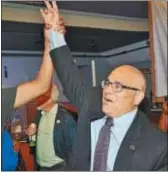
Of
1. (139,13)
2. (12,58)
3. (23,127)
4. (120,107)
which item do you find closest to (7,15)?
(12,58)

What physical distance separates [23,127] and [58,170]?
26 centimetres

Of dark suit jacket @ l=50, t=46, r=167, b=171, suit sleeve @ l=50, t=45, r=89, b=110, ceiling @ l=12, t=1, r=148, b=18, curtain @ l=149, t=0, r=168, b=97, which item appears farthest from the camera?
ceiling @ l=12, t=1, r=148, b=18

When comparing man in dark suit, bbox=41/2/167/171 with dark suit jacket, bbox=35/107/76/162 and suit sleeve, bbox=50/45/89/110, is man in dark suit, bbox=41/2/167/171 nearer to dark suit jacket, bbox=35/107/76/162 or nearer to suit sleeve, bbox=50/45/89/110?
suit sleeve, bbox=50/45/89/110

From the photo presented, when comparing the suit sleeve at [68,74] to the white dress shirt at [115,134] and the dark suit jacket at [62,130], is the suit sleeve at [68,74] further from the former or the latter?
the dark suit jacket at [62,130]

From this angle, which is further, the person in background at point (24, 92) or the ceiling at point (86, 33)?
the ceiling at point (86, 33)

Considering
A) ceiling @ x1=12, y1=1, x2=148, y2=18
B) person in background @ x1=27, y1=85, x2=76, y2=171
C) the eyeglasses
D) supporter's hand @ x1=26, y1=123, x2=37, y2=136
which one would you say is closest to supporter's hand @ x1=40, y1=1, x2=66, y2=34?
the eyeglasses

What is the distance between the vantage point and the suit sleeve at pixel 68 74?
0.85 meters

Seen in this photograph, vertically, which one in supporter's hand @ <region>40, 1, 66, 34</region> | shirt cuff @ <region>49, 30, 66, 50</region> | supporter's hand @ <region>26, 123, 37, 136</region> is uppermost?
supporter's hand @ <region>40, 1, 66, 34</region>

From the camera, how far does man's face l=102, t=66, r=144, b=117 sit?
838mm

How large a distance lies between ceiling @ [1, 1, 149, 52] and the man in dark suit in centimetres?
89

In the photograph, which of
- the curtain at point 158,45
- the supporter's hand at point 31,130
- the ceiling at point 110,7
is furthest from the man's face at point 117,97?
the ceiling at point 110,7

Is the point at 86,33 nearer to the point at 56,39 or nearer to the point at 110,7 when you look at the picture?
the point at 110,7

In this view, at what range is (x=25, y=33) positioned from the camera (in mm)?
2580

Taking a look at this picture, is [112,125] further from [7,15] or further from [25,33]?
[25,33]
